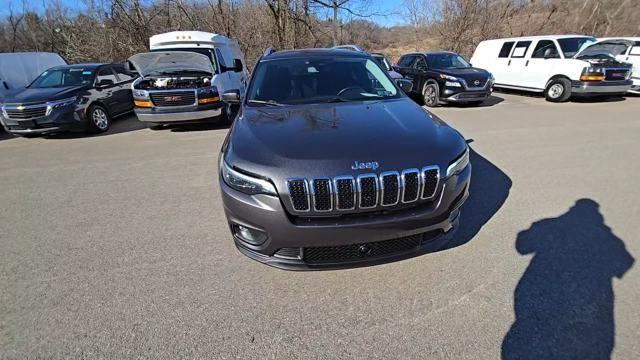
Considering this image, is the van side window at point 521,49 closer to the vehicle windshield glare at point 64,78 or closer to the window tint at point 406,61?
the window tint at point 406,61

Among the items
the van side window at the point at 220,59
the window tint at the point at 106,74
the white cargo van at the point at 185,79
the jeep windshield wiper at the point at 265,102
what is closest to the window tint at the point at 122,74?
the window tint at the point at 106,74

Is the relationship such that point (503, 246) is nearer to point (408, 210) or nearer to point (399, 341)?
point (408, 210)

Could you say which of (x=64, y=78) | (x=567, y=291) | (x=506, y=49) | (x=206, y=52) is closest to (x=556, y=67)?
(x=506, y=49)

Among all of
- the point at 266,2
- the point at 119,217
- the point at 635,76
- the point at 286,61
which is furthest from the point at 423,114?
the point at 266,2

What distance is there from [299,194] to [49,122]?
26.4ft

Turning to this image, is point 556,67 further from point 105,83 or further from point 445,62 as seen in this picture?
point 105,83

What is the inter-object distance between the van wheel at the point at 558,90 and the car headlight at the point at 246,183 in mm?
11659

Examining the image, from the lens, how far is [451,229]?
2.48 m

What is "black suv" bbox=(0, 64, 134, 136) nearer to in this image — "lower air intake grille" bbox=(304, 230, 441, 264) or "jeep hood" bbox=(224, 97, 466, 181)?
"jeep hood" bbox=(224, 97, 466, 181)

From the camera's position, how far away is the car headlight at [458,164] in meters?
2.34

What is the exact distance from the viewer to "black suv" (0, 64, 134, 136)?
733 centimetres

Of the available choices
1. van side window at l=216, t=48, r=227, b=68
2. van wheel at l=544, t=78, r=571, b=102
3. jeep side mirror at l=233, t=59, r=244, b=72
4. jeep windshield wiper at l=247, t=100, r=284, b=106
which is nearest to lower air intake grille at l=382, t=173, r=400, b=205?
jeep windshield wiper at l=247, t=100, r=284, b=106

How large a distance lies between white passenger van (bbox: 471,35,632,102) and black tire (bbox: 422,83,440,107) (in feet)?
12.9

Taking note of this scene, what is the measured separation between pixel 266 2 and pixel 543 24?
23808 millimetres
